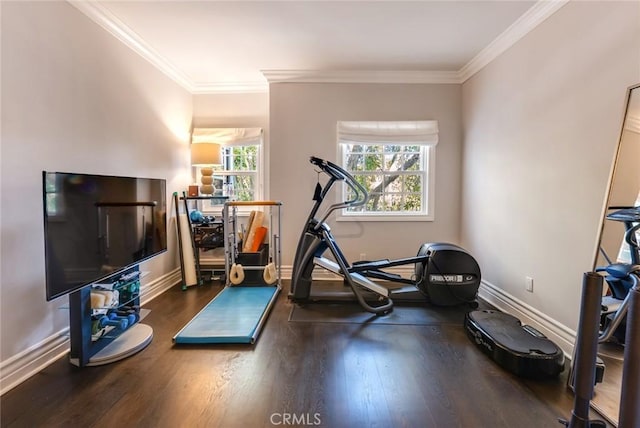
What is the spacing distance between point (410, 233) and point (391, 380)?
7.85ft

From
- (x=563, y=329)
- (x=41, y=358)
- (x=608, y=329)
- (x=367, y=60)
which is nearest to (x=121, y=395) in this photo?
(x=41, y=358)

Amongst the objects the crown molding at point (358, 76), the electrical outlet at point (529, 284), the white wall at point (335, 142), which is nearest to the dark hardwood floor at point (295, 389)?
the electrical outlet at point (529, 284)

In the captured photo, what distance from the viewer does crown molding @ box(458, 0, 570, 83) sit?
2.38 meters

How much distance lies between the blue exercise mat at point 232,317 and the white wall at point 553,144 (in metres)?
2.33

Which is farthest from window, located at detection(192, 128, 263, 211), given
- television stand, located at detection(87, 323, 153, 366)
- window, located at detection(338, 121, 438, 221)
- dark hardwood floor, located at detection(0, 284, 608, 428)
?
dark hardwood floor, located at detection(0, 284, 608, 428)

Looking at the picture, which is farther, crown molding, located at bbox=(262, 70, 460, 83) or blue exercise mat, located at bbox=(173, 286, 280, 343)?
crown molding, located at bbox=(262, 70, 460, 83)

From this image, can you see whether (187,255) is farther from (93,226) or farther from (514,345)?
(514,345)

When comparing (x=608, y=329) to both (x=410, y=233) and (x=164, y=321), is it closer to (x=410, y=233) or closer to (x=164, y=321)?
(x=410, y=233)

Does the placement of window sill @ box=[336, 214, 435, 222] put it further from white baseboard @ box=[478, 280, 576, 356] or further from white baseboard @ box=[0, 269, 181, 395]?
white baseboard @ box=[0, 269, 181, 395]

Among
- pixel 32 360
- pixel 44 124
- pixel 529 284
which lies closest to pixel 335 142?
pixel 529 284

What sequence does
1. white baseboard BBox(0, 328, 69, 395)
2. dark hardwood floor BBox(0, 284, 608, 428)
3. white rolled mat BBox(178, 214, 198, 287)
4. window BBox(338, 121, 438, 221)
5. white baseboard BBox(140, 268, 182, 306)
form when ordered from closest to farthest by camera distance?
dark hardwood floor BBox(0, 284, 608, 428), white baseboard BBox(0, 328, 69, 395), white baseboard BBox(140, 268, 182, 306), white rolled mat BBox(178, 214, 198, 287), window BBox(338, 121, 438, 221)

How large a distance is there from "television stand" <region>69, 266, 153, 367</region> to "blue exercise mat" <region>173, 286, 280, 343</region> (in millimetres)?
322

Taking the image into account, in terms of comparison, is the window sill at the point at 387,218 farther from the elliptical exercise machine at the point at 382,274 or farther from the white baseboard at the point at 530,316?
the white baseboard at the point at 530,316

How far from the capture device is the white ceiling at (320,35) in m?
2.49
